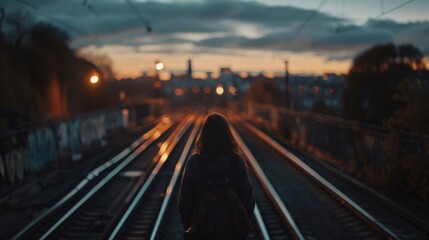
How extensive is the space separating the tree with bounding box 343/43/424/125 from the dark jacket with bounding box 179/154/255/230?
42010 millimetres

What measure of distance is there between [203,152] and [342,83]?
52.3m

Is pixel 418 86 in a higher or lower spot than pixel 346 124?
higher

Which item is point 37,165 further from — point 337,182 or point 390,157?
point 390,157

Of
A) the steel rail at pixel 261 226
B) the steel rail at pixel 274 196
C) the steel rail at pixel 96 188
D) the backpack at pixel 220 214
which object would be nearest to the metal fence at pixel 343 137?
the steel rail at pixel 274 196

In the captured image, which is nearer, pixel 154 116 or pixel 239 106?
pixel 154 116

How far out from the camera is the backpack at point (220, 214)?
4.11 meters

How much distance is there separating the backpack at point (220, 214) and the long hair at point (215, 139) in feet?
0.77

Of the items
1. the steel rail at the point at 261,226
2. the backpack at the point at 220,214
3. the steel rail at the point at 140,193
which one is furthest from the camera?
the steel rail at the point at 140,193

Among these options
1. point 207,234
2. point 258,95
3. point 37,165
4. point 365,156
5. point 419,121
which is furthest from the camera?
point 258,95

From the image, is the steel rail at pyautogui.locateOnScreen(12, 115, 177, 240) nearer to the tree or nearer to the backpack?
the backpack

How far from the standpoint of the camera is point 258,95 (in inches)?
2953

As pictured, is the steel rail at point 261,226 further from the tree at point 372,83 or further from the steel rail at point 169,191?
the tree at point 372,83

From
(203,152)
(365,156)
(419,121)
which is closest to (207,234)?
(203,152)

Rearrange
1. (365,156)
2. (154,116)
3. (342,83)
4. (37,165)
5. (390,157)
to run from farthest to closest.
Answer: (154,116)
(342,83)
(37,165)
(365,156)
(390,157)
